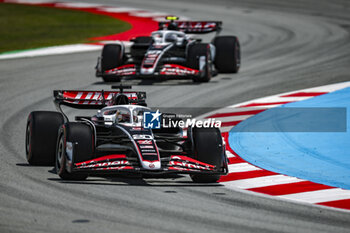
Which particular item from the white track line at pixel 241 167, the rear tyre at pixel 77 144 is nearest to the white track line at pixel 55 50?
the white track line at pixel 241 167

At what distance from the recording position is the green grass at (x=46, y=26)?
3034 centimetres

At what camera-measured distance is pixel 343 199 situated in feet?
37.1

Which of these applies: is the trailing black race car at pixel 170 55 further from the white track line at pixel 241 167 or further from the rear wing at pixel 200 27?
the white track line at pixel 241 167

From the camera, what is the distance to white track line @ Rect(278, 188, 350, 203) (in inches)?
445

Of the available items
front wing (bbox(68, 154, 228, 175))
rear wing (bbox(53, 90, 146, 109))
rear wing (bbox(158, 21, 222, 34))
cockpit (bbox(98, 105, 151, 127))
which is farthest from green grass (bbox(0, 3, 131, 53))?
front wing (bbox(68, 154, 228, 175))

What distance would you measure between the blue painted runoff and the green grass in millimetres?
13504

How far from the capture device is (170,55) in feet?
72.7

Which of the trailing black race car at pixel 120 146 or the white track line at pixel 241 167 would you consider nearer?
the trailing black race car at pixel 120 146

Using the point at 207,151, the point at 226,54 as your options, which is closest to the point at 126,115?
the point at 207,151

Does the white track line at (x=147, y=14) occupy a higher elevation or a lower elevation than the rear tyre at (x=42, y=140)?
lower

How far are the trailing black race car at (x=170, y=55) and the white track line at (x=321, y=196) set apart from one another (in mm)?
9887

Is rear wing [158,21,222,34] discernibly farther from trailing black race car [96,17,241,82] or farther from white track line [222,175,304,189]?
white track line [222,175,304,189]

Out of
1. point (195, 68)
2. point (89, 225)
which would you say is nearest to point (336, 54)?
point (195, 68)

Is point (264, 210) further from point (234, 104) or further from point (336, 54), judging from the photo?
point (336, 54)
